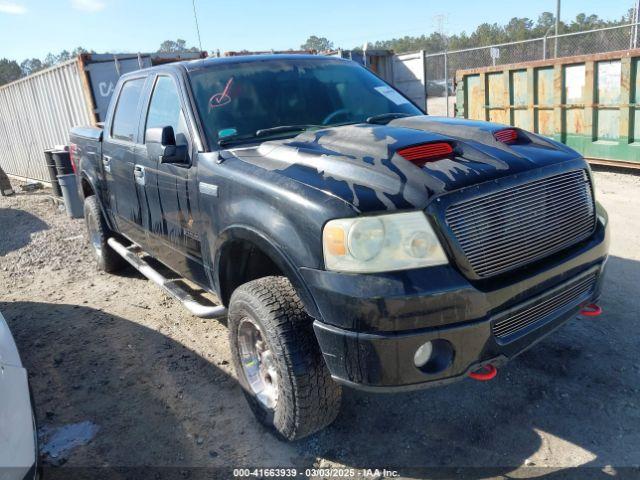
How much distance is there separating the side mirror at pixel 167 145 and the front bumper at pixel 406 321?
1.34 metres

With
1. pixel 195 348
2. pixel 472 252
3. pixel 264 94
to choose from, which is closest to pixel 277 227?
pixel 472 252

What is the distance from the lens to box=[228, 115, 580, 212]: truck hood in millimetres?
2242

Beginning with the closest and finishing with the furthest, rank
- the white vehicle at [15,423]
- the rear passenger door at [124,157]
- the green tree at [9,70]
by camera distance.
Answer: the white vehicle at [15,423] < the rear passenger door at [124,157] < the green tree at [9,70]

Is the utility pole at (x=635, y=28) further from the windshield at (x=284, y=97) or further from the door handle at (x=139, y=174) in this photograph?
the door handle at (x=139, y=174)

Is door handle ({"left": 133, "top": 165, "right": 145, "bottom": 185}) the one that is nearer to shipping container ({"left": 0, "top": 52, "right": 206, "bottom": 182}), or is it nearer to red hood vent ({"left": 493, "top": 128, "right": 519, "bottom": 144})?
red hood vent ({"left": 493, "top": 128, "right": 519, "bottom": 144})

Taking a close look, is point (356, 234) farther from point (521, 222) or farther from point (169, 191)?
point (169, 191)

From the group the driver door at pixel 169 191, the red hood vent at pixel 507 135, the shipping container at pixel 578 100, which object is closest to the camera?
the red hood vent at pixel 507 135

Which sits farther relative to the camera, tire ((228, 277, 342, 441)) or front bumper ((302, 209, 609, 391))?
tire ((228, 277, 342, 441))

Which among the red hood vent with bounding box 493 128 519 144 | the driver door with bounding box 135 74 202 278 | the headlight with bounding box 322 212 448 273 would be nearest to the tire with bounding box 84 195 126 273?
the driver door with bounding box 135 74 202 278

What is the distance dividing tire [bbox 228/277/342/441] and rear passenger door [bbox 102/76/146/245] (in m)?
1.92

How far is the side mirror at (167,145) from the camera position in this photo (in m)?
3.13

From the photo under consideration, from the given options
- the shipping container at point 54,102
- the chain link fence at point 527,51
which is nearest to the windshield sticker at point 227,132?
the shipping container at point 54,102

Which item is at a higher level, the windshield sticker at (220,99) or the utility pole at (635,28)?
the utility pole at (635,28)

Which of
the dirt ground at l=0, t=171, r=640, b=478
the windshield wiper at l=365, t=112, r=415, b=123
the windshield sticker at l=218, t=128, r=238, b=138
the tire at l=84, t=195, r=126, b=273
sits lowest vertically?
the dirt ground at l=0, t=171, r=640, b=478
